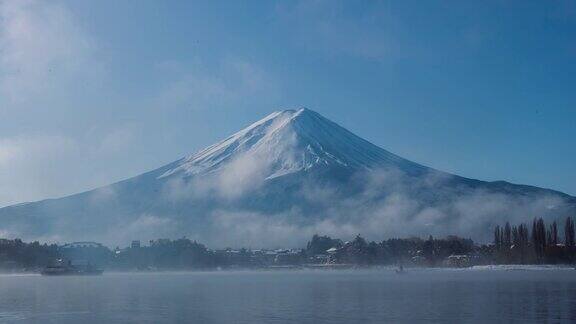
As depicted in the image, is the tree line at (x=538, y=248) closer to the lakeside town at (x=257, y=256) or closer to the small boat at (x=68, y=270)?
the lakeside town at (x=257, y=256)

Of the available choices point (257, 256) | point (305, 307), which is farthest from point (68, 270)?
point (305, 307)

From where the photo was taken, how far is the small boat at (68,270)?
11675 cm

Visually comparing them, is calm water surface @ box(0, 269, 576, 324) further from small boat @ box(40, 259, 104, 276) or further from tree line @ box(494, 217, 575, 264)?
small boat @ box(40, 259, 104, 276)

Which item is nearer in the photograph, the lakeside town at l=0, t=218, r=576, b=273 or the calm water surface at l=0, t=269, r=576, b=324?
the calm water surface at l=0, t=269, r=576, b=324

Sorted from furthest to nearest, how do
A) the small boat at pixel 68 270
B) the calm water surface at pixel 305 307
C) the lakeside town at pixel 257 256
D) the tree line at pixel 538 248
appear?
the lakeside town at pixel 257 256 < the small boat at pixel 68 270 < the tree line at pixel 538 248 < the calm water surface at pixel 305 307

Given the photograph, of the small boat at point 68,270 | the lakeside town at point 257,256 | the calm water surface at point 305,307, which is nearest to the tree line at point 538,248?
the lakeside town at point 257,256

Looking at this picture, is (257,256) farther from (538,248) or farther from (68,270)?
(538,248)

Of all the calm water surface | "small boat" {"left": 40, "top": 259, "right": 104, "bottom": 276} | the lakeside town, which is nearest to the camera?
the calm water surface

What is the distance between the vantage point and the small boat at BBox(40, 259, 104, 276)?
11675 cm

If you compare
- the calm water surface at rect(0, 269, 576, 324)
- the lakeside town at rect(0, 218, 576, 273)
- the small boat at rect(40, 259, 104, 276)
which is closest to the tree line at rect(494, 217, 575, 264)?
the lakeside town at rect(0, 218, 576, 273)

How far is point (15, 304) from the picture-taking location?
41344 mm

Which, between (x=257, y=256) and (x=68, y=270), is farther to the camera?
(x=257, y=256)

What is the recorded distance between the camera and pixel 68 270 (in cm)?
11800

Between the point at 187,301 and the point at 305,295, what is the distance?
703 cm
